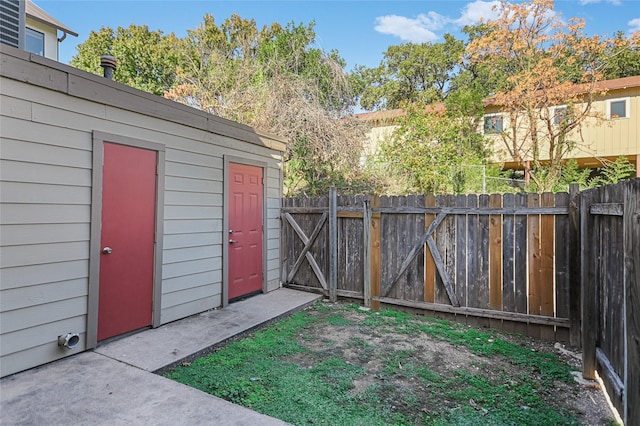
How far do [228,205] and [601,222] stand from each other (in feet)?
13.7

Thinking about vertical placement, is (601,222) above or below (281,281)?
above

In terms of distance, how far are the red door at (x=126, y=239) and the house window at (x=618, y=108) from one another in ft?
47.8

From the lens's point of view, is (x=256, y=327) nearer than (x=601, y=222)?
No

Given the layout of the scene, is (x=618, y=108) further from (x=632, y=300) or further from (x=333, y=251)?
(x=632, y=300)

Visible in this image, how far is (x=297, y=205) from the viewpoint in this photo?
6039 millimetres

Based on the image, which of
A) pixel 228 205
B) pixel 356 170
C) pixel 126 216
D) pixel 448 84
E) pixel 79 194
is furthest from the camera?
pixel 448 84

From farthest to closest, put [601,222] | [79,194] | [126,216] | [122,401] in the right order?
[126,216], [79,194], [601,222], [122,401]

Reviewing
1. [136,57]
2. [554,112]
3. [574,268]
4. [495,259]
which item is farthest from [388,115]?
[136,57]

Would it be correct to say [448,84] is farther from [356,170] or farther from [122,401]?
[122,401]

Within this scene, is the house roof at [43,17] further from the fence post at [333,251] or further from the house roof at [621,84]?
the house roof at [621,84]

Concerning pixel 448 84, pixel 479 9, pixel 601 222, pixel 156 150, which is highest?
pixel 448 84

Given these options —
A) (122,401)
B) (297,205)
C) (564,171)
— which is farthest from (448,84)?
(122,401)

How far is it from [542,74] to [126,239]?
36.7 feet

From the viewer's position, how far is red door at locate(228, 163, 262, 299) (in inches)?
202
